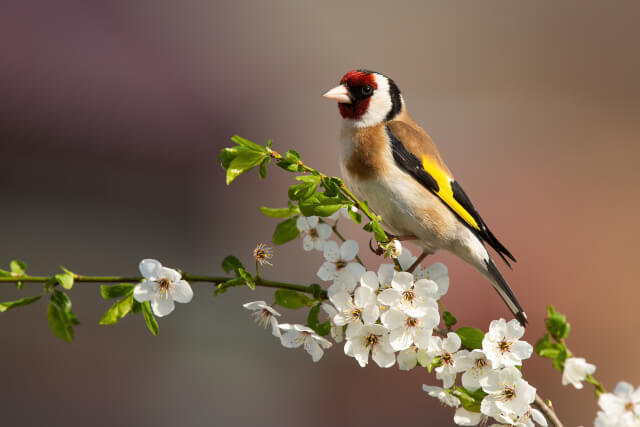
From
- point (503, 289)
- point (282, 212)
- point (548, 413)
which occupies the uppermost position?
point (282, 212)

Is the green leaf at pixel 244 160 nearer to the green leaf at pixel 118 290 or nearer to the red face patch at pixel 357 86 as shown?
the green leaf at pixel 118 290

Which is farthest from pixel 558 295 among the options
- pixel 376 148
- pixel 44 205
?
pixel 44 205

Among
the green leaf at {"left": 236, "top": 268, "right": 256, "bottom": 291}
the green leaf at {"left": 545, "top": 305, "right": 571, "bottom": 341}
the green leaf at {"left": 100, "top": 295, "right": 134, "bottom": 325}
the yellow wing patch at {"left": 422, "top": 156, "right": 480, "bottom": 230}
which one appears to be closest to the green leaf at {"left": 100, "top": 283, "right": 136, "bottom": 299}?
the green leaf at {"left": 100, "top": 295, "right": 134, "bottom": 325}

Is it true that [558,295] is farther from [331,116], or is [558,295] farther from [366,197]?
[366,197]

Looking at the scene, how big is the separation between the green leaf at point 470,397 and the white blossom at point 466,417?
0.04ft

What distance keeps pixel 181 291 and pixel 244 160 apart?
174mm

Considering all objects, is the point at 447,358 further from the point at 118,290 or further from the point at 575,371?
the point at 118,290

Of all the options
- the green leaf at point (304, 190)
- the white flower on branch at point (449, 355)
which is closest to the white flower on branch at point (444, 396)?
the white flower on branch at point (449, 355)

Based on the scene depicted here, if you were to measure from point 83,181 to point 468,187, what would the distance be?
2492 mm

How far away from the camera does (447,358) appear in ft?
2.48

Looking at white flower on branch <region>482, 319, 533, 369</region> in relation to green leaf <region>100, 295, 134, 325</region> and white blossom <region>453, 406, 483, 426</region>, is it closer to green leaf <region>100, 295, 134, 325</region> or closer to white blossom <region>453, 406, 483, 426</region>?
white blossom <region>453, 406, 483, 426</region>

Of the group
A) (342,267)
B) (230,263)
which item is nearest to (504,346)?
(342,267)

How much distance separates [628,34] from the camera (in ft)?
16.8

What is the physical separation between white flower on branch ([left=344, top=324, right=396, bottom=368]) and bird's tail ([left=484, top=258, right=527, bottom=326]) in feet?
1.28
